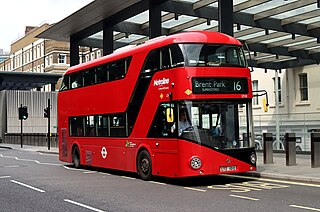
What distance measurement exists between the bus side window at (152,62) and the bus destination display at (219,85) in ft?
5.52

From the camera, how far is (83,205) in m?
10.5

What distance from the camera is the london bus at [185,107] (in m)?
13.4

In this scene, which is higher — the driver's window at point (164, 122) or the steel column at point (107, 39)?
the steel column at point (107, 39)

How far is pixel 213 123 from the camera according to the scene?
44.8ft

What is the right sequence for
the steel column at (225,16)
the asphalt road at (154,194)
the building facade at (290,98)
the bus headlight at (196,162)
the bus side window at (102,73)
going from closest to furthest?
the asphalt road at (154,194) < the bus headlight at (196,162) < the bus side window at (102,73) < the steel column at (225,16) < the building facade at (290,98)

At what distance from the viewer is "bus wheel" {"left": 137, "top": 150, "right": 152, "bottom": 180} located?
49.3ft

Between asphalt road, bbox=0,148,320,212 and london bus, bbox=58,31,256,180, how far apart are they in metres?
0.69

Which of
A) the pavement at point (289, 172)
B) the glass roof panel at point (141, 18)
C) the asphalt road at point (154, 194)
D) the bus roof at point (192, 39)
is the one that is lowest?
the asphalt road at point (154, 194)

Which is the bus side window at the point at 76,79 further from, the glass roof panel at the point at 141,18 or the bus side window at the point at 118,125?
the glass roof panel at the point at 141,18

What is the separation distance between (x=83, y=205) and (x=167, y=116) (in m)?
4.09

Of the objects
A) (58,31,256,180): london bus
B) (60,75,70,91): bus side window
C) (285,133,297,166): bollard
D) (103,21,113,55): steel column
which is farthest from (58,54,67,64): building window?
(285,133,297,166): bollard

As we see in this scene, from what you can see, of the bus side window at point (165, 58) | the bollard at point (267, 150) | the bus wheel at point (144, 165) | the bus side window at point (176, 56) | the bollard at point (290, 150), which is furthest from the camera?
the bollard at point (267, 150)

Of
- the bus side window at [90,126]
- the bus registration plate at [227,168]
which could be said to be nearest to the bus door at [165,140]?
the bus registration plate at [227,168]

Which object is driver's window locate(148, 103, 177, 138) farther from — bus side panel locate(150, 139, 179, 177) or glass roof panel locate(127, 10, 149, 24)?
glass roof panel locate(127, 10, 149, 24)
